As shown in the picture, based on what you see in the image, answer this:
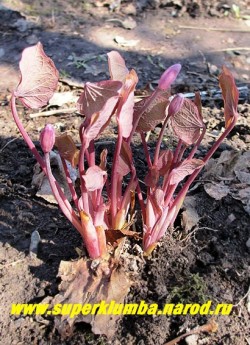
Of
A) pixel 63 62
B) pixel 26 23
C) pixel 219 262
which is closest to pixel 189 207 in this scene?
pixel 219 262

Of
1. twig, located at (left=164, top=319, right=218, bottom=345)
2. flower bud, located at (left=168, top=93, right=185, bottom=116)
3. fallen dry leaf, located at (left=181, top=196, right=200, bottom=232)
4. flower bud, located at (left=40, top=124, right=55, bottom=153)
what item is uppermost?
flower bud, located at (left=168, top=93, right=185, bottom=116)

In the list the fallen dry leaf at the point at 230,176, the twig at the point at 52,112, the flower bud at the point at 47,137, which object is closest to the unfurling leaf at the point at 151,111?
the flower bud at the point at 47,137

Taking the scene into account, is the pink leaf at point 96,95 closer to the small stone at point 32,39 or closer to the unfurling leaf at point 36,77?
the unfurling leaf at point 36,77

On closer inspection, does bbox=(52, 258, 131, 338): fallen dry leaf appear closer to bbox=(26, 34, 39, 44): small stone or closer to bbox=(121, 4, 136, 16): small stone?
bbox=(26, 34, 39, 44): small stone

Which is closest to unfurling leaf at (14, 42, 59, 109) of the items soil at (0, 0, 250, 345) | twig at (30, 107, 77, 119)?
soil at (0, 0, 250, 345)

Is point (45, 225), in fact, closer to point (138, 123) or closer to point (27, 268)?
point (27, 268)
